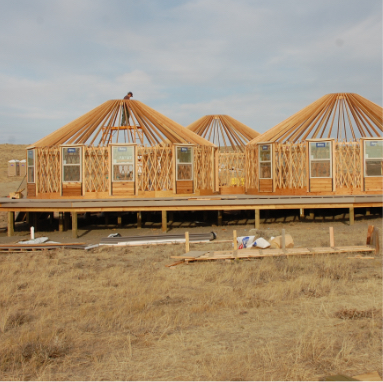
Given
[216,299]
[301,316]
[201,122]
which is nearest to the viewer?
[301,316]

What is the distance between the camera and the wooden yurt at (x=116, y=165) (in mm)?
15031

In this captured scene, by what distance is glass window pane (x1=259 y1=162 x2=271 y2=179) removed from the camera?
53.0 ft

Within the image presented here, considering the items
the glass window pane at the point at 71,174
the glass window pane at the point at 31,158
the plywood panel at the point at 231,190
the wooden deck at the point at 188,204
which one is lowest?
the wooden deck at the point at 188,204

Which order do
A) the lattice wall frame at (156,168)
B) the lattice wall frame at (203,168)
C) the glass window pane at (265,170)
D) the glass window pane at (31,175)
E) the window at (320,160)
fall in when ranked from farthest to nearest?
1. the glass window pane at (265,170)
2. the glass window pane at (31,175)
3. the lattice wall frame at (203,168)
4. the window at (320,160)
5. the lattice wall frame at (156,168)

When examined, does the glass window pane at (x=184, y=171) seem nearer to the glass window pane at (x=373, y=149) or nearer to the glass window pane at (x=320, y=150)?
the glass window pane at (x=320, y=150)

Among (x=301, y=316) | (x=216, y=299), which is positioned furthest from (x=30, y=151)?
(x=301, y=316)

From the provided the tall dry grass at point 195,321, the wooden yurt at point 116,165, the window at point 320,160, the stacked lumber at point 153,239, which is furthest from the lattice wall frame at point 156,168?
the tall dry grass at point 195,321

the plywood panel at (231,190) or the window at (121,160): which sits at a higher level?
the window at (121,160)

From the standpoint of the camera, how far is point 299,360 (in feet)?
13.0

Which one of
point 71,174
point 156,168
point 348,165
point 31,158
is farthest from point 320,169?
point 31,158

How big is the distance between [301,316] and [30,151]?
1320cm

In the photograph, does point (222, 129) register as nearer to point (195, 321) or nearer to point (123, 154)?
point (123, 154)

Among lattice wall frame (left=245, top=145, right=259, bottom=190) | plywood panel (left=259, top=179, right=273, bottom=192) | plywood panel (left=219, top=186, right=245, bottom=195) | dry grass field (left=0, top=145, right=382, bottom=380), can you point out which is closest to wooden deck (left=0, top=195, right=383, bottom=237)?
plywood panel (left=259, top=179, right=273, bottom=192)

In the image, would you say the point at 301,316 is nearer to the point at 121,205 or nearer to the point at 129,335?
the point at 129,335
